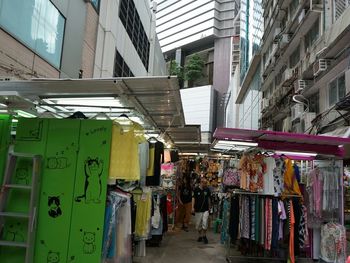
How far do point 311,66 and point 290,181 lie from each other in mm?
8368

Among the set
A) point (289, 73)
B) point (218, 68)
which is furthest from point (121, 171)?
point (218, 68)

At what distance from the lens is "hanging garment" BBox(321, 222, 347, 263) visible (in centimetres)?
704

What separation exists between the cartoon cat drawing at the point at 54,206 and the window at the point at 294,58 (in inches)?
623

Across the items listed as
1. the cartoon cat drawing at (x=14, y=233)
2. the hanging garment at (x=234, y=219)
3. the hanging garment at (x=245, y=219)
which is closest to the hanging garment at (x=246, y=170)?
the hanging garment at (x=245, y=219)

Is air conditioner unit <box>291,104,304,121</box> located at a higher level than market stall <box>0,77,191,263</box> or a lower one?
higher

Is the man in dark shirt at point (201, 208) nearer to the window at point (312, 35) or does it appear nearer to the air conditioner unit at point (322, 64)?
the air conditioner unit at point (322, 64)

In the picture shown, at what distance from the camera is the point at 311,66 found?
47.6 feet

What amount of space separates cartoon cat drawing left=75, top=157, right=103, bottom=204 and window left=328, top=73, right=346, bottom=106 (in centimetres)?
955

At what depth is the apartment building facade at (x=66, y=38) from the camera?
869 centimetres

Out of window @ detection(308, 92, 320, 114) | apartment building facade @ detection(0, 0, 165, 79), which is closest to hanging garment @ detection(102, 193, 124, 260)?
apartment building facade @ detection(0, 0, 165, 79)

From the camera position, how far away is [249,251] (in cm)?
859

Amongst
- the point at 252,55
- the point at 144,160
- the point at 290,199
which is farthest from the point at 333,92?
the point at 252,55

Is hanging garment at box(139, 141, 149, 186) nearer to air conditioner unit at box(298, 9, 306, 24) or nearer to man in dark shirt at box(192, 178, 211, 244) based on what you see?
man in dark shirt at box(192, 178, 211, 244)

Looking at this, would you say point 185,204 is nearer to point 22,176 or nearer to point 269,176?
point 269,176
